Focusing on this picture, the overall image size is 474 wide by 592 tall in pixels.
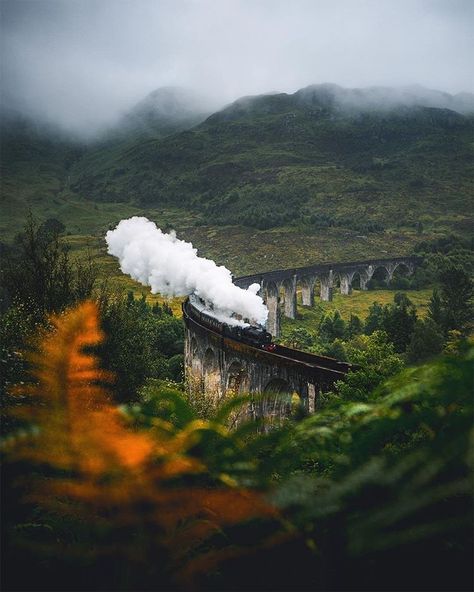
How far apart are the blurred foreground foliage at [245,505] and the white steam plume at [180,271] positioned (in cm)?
4252

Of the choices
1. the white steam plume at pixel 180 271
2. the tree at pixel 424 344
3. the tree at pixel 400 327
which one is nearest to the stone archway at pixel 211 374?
the white steam plume at pixel 180 271

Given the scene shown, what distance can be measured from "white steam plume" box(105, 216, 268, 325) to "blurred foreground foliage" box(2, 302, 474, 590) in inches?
1674

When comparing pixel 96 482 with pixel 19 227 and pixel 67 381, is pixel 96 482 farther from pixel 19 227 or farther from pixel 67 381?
pixel 19 227

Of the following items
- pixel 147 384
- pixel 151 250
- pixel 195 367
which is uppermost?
pixel 151 250

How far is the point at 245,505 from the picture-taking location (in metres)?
2.44

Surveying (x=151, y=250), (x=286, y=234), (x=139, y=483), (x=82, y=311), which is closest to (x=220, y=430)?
(x=139, y=483)

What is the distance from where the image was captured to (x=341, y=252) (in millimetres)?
140875

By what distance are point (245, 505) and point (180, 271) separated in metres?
51.5

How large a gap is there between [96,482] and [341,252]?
143 meters

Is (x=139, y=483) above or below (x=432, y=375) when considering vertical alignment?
below

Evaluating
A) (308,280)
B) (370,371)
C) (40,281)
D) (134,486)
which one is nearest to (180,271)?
(40,281)

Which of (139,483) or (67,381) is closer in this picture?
(139,483)

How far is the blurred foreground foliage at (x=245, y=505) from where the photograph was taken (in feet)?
6.70

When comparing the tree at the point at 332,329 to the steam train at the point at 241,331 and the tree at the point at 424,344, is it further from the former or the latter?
the steam train at the point at 241,331
